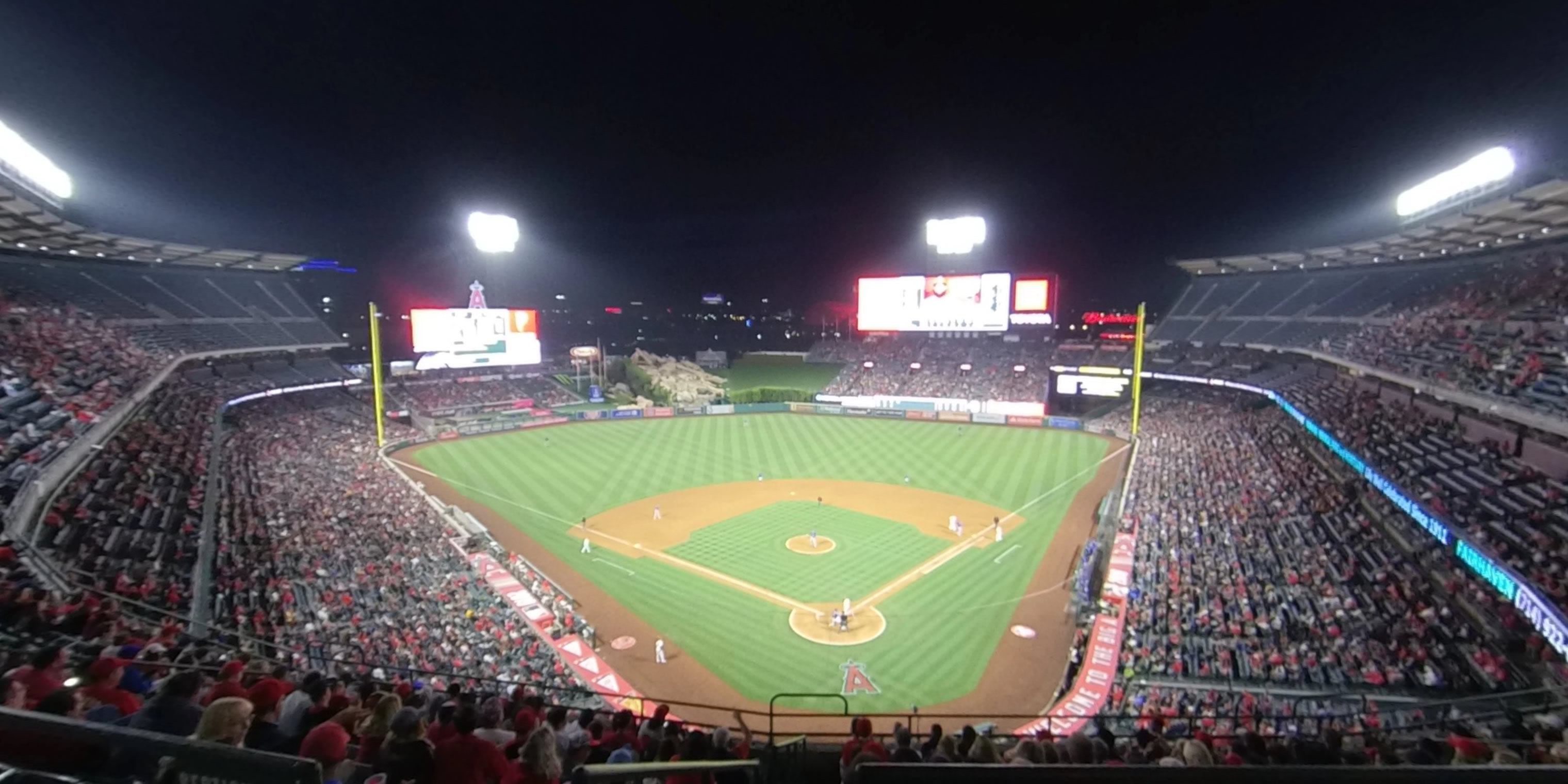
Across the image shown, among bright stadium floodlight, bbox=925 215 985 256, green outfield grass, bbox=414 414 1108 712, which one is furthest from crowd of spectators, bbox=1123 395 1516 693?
bright stadium floodlight, bbox=925 215 985 256

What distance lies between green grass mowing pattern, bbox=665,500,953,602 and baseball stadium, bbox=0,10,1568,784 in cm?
24

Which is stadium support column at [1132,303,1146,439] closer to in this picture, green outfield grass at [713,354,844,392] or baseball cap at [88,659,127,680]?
green outfield grass at [713,354,844,392]

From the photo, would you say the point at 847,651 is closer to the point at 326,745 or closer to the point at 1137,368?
the point at 326,745

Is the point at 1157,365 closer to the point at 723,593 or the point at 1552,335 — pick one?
the point at 1552,335

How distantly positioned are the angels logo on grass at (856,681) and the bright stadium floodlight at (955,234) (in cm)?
4987

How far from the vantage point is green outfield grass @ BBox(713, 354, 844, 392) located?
216ft

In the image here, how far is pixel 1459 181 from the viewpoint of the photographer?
26250 mm

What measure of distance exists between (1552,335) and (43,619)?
33.8m

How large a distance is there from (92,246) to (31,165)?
1225 cm

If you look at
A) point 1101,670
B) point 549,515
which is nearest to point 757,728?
point 1101,670

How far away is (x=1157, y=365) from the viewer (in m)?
51.7

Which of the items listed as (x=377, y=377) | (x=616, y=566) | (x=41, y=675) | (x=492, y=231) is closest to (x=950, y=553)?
(x=616, y=566)

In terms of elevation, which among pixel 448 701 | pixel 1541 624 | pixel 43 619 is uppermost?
pixel 43 619

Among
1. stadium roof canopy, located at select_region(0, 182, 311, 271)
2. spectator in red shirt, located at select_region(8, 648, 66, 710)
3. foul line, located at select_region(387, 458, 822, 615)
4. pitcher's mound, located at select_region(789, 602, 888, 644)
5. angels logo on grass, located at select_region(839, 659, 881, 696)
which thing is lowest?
angels logo on grass, located at select_region(839, 659, 881, 696)
